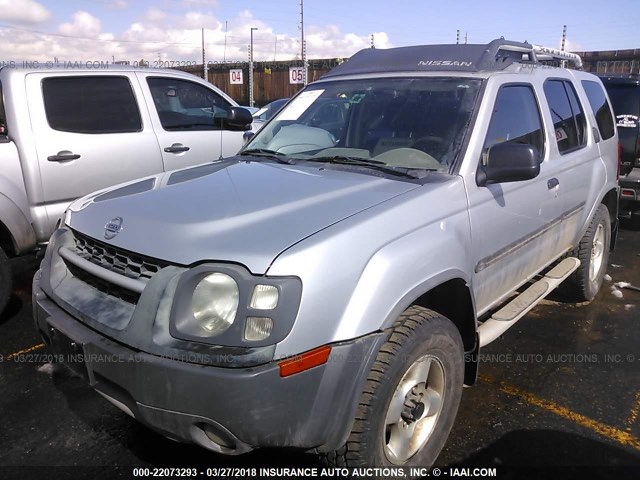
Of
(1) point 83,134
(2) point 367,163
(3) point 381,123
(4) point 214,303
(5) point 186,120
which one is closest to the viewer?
(4) point 214,303

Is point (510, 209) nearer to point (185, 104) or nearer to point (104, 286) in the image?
point (104, 286)

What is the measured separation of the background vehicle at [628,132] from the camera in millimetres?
6635

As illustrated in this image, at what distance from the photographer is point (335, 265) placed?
196 centimetres

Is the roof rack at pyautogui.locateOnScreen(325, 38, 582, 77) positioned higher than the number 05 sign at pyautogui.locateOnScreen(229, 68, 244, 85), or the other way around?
the number 05 sign at pyautogui.locateOnScreen(229, 68, 244, 85)

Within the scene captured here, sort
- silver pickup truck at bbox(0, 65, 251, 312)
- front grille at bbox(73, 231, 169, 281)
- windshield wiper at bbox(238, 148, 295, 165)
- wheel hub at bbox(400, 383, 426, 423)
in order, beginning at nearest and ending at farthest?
front grille at bbox(73, 231, 169, 281), wheel hub at bbox(400, 383, 426, 423), windshield wiper at bbox(238, 148, 295, 165), silver pickup truck at bbox(0, 65, 251, 312)

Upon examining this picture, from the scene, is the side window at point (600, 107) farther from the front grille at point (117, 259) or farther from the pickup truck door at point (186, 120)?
the front grille at point (117, 259)

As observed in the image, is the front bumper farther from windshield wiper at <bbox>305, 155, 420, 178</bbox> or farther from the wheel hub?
windshield wiper at <bbox>305, 155, 420, 178</bbox>

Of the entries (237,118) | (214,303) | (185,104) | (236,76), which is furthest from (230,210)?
(236,76)

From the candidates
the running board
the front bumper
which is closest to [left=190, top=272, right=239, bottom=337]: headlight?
the front bumper

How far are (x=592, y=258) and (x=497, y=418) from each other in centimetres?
231

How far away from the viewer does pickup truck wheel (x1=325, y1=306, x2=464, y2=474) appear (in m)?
2.05

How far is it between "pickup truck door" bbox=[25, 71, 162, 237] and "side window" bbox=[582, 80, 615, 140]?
401 centimetres

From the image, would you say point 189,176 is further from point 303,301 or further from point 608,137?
point 608,137

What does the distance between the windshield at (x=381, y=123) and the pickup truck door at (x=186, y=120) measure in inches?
75.2
